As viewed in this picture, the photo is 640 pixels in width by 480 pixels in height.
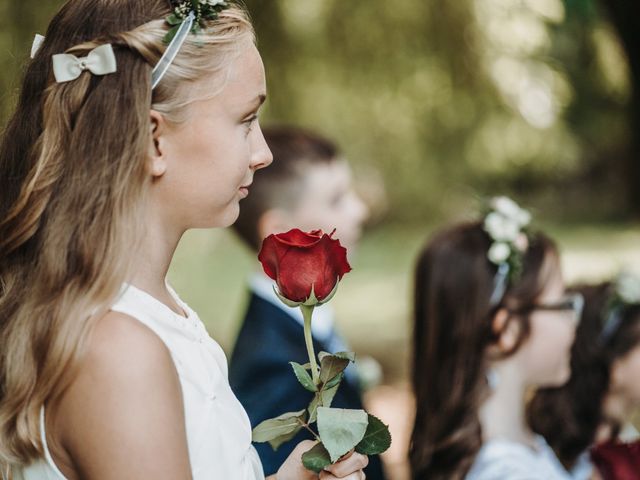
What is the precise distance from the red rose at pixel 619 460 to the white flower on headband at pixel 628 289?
1.15 meters

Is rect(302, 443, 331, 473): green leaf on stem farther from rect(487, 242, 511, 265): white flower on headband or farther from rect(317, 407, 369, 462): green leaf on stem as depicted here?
rect(487, 242, 511, 265): white flower on headband

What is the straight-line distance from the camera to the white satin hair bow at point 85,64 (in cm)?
155

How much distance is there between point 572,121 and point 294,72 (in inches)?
278

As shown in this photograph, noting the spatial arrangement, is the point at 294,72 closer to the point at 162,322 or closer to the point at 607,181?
the point at 162,322

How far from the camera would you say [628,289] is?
11.7ft

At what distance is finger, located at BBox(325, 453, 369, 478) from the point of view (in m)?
1.58

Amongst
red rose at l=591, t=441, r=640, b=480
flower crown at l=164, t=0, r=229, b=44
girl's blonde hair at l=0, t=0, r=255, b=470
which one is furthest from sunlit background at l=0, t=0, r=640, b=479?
girl's blonde hair at l=0, t=0, r=255, b=470

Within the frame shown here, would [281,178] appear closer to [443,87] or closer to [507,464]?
[507,464]

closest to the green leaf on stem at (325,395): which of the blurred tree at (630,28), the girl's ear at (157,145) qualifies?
the girl's ear at (157,145)

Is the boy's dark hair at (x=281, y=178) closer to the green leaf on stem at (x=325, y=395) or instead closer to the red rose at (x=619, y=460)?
the red rose at (x=619, y=460)

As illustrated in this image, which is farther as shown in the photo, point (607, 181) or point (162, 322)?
point (607, 181)

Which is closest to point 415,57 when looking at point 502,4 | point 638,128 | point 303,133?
point 502,4

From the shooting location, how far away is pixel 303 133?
3891mm

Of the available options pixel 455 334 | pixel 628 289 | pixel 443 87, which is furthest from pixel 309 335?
pixel 443 87
